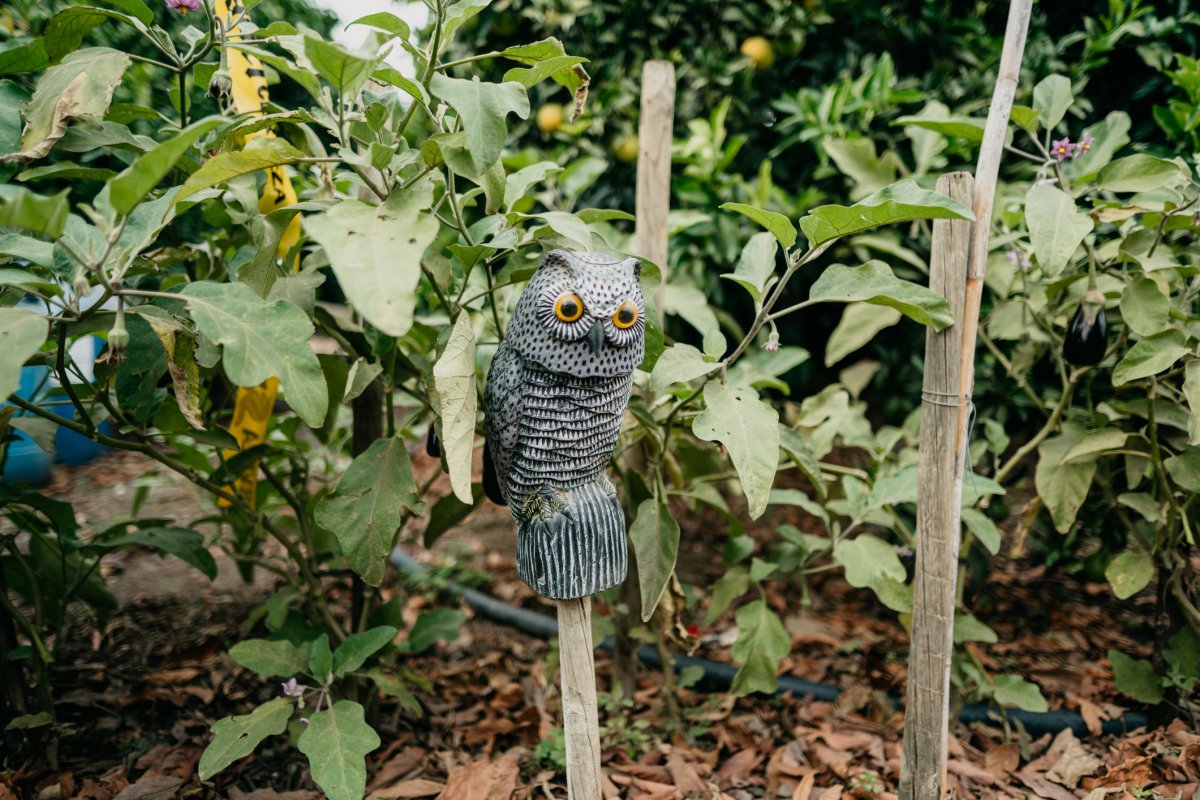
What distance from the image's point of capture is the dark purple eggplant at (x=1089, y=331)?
5.59 feet

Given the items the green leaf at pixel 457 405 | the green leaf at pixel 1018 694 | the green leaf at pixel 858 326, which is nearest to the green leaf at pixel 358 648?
the green leaf at pixel 457 405

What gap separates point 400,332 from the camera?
97cm

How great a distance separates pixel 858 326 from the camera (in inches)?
85.7

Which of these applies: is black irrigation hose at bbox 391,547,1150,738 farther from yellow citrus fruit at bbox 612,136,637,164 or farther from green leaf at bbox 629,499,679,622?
yellow citrus fruit at bbox 612,136,637,164

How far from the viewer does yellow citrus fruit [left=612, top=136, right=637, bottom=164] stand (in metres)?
2.69

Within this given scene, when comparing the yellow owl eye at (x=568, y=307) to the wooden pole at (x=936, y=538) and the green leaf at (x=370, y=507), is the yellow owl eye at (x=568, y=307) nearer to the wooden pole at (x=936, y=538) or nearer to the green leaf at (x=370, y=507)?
the green leaf at (x=370, y=507)

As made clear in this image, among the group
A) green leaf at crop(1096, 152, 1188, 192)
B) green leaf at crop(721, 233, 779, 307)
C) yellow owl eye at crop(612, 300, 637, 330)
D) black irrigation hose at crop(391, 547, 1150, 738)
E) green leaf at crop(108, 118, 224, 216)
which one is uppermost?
green leaf at crop(108, 118, 224, 216)

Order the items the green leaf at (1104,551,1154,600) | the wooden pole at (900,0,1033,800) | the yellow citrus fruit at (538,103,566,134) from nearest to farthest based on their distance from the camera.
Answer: the wooden pole at (900,0,1033,800), the green leaf at (1104,551,1154,600), the yellow citrus fruit at (538,103,566,134)

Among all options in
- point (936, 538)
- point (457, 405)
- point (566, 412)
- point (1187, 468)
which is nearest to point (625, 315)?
point (566, 412)

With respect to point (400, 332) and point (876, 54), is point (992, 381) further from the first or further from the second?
point (400, 332)

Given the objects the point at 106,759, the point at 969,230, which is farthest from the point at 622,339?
the point at 106,759

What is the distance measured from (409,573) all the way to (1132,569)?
2.30m

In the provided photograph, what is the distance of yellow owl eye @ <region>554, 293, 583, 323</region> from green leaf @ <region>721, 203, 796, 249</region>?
0.36 meters

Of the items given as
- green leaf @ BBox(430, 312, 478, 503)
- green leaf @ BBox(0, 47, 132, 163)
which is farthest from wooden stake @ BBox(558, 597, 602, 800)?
green leaf @ BBox(0, 47, 132, 163)
